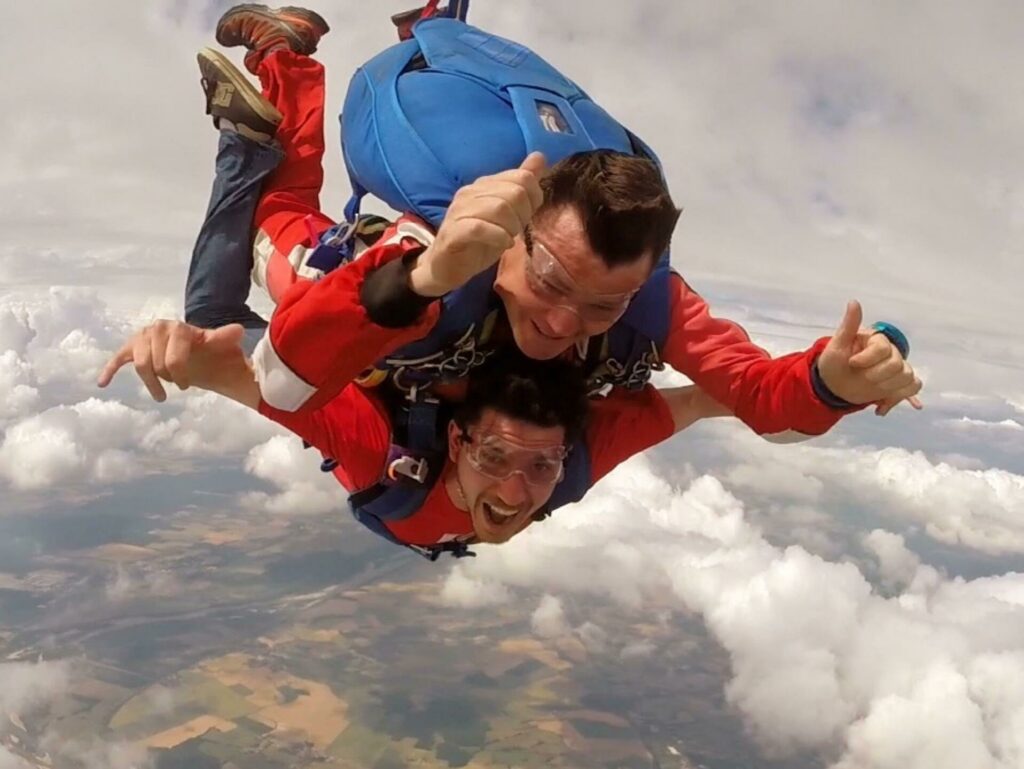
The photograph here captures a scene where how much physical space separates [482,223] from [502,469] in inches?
47.3

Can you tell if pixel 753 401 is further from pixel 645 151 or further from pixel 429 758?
pixel 429 758

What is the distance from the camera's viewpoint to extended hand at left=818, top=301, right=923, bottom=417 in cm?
179

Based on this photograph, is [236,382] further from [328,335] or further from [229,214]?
[229,214]

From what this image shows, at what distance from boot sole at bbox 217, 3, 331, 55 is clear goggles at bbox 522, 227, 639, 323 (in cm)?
173

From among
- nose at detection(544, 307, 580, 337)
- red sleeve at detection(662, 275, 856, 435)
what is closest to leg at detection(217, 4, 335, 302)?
nose at detection(544, 307, 580, 337)

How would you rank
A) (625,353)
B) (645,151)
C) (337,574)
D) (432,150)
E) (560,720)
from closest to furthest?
(432,150) < (625,353) < (645,151) < (560,720) < (337,574)

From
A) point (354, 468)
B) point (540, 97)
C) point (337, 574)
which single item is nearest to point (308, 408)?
point (354, 468)

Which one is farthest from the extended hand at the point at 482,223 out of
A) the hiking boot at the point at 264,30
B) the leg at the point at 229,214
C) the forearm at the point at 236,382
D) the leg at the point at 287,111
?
the hiking boot at the point at 264,30

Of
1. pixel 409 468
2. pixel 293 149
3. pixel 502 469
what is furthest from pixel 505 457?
pixel 293 149

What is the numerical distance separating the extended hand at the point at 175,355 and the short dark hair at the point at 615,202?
776 millimetres

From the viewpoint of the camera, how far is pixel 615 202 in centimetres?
175

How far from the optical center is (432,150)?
2.16 m

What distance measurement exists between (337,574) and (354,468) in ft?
518

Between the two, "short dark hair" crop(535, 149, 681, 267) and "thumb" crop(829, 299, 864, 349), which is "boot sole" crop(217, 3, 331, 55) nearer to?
"short dark hair" crop(535, 149, 681, 267)
